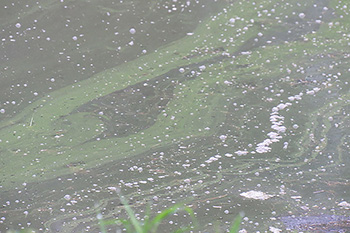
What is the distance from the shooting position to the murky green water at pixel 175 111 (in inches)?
84.0

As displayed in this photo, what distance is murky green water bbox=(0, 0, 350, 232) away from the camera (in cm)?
213

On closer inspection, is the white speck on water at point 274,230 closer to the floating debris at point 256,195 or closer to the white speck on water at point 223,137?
the floating debris at point 256,195

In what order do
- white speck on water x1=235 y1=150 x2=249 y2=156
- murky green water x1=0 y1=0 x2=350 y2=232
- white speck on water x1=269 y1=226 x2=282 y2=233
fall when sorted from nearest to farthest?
white speck on water x1=269 y1=226 x2=282 y2=233 < murky green water x1=0 y1=0 x2=350 y2=232 < white speck on water x1=235 y1=150 x2=249 y2=156

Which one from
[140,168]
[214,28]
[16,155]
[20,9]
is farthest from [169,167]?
[20,9]

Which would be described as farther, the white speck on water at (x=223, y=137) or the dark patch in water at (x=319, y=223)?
the white speck on water at (x=223, y=137)


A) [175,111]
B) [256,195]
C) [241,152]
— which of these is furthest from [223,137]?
[256,195]

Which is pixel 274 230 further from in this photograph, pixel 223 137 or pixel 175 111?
pixel 175 111

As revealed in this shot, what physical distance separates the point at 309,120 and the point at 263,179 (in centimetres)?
54

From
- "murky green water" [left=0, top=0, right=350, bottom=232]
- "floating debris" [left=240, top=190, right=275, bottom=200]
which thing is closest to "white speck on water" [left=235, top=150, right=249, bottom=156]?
"murky green water" [left=0, top=0, right=350, bottom=232]

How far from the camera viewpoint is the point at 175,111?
108 inches

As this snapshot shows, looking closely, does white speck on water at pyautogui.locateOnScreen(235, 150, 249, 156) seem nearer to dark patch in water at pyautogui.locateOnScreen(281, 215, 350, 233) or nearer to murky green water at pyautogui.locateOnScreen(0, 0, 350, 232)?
murky green water at pyautogui.locateOnScreen(0, 0, 350, 232)

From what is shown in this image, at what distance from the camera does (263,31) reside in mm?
3324

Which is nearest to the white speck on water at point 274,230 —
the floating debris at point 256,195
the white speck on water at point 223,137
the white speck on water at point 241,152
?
the floating debris at point 256,195

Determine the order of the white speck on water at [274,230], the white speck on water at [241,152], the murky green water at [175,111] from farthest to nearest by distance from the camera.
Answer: the white speck on water at [241,152]
the murky green water at [175,111]
the white speck on water at [274,230]
